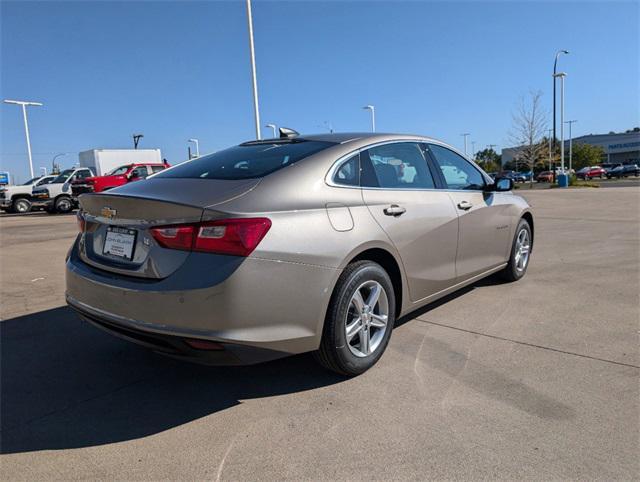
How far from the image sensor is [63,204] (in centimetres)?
2258

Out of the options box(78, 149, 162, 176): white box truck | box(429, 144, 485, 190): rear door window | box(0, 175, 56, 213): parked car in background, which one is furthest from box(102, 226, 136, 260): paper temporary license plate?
box(78, 149, 162, 176): white box truck

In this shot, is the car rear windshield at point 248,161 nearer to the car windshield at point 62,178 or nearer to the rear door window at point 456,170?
the rear door window at point 456,170

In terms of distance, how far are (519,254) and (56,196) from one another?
22599 millimetres

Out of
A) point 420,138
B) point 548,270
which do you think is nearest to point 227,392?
point 420,138

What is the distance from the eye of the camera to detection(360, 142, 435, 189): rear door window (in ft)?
11.1

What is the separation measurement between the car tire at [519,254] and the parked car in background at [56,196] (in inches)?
885

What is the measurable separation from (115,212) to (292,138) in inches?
61.4

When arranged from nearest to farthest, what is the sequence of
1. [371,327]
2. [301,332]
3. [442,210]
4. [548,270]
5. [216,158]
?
[301,332], [371,327], [216,158], [442,210], [548,270]

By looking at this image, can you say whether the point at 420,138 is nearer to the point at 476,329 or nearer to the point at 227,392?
the point at 476,329

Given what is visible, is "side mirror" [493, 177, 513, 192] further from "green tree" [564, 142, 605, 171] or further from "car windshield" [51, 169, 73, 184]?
"green tree" [564, 142, 605, 171]

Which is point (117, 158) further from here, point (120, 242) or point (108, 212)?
point (120, 242)

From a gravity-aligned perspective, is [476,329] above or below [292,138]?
below

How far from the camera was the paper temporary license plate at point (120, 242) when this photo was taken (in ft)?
8.76

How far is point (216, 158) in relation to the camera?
3.59m
